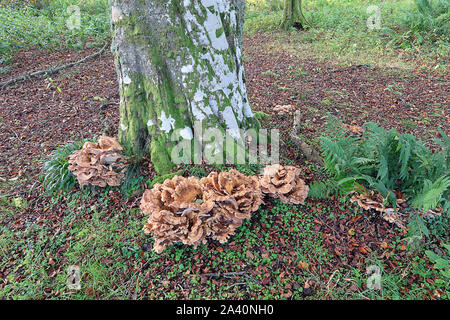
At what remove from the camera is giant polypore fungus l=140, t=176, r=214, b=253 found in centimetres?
257

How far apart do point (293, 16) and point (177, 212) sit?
1186 cm

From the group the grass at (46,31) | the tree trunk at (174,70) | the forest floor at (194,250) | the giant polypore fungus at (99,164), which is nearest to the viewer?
the forest floor at (194,250)

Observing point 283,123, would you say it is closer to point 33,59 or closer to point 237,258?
point 237,258

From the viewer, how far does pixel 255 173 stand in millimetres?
3512

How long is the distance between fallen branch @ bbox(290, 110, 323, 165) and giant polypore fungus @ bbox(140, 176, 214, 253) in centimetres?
187

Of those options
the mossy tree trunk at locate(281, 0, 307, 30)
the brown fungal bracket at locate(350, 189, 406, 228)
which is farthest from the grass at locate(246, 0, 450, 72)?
the brown fungal bracket at locate(350, 189, 406, 228)

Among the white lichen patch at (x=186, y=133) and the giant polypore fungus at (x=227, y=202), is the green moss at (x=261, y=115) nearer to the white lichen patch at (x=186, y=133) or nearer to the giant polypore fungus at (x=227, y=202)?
the white lichen patch at (x=186, y=133)

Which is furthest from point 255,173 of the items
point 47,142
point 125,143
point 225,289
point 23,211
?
point 47,142

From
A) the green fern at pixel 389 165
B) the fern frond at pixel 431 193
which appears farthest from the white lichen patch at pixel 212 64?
the fern frond at pixel 431 193

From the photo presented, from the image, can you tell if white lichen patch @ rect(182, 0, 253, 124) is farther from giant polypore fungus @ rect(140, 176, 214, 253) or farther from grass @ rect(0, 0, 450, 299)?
giant polypore fungus @ rect(140, 176, 214, 253)

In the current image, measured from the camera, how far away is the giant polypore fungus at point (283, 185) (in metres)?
3.01

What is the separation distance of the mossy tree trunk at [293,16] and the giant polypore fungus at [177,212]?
36.9 ft

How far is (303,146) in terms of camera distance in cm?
404
